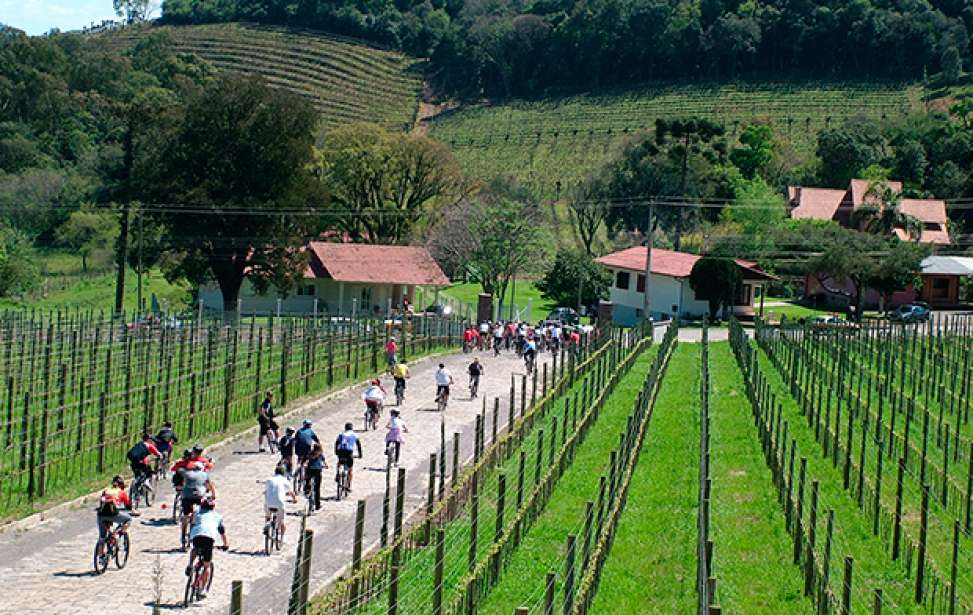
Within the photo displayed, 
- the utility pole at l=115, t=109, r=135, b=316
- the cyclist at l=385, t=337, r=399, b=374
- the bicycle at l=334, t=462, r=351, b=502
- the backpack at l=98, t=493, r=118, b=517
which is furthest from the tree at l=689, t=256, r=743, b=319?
the backpack at l=98, t=493, r=118, b=517

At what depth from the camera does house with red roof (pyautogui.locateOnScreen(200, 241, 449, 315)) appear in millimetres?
69312

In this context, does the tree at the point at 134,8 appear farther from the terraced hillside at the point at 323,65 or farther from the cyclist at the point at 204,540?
the cyclist at the point at 204,540

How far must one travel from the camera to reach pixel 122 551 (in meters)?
18.3

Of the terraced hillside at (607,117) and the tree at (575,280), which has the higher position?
the terraced hillside at (607,117)

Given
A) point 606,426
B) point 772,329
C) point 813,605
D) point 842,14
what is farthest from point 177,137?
point 842,14

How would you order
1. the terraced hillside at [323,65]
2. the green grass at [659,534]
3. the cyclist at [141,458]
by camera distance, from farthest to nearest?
the terraced hillside at [323,65] < the cyclist at [141,458] < the green grass at [659,534]

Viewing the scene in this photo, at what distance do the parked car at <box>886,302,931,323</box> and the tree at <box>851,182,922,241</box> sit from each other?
23.6 feet

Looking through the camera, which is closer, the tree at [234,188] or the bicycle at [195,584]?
the bicycle at [195,584]

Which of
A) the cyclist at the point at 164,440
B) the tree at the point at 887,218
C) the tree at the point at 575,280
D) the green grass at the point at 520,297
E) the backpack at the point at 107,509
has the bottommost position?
the backpack at the point at 107,509

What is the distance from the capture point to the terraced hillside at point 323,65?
143000 millimetres

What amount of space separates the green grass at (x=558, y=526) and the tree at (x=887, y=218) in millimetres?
50261

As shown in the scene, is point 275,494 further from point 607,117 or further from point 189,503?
point 607,117

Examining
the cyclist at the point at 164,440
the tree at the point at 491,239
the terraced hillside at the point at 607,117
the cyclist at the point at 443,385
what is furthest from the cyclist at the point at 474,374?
the terraced hillside at the point at 607,117

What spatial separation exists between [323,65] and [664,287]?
303 ft
